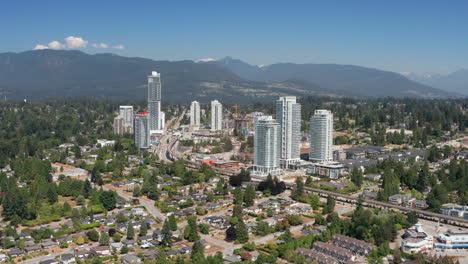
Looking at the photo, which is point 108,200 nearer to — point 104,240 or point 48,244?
point 48,244

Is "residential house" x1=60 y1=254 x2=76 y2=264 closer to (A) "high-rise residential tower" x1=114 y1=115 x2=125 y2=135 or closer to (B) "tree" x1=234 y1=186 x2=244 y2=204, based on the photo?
(B) "tree" x1=234 y1=186 x2=244 y2=204

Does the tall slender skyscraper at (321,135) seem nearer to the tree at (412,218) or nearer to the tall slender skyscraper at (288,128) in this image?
the tall slender skyscraper at (288,128)

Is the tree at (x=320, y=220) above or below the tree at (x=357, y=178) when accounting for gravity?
below

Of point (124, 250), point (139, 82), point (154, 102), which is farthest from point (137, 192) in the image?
point (139, 82)

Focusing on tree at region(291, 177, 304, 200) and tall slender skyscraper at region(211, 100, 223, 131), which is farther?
tall slender skyscraper at region(211, 100, 223, 131)

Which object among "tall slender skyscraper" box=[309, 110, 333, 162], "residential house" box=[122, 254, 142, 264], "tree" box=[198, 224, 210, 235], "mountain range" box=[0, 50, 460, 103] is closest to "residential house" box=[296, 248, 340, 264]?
"tree" box=[198, 224, 210, 235]

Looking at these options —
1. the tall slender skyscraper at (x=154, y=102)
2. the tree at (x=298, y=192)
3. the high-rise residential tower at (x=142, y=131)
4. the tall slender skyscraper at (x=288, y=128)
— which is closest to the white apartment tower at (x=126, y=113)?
the tall slender skyscraper at (x=154, y=102)
